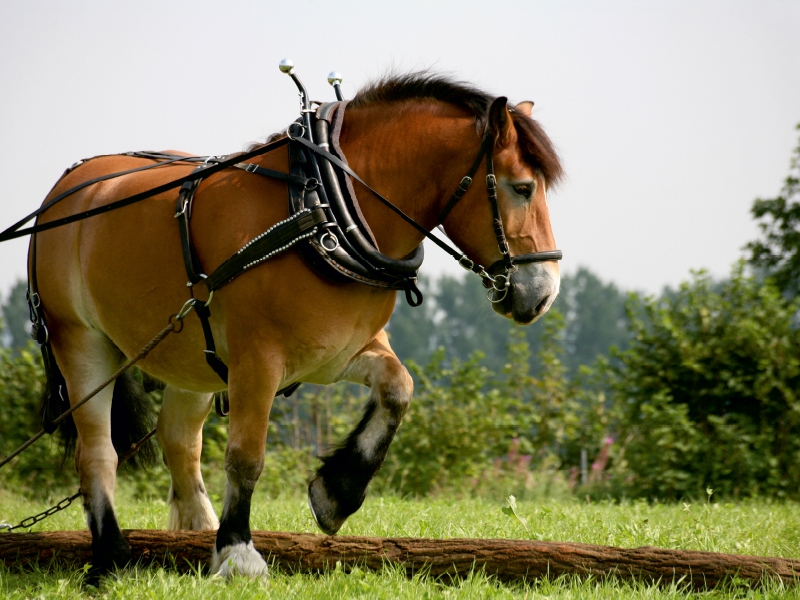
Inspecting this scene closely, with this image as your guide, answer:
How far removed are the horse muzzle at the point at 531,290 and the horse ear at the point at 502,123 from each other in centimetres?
54

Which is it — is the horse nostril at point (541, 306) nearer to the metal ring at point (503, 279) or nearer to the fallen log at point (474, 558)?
the metal ring at point (503, 279)

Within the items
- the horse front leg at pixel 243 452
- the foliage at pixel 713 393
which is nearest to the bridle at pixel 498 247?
the horse front leg at pixel 243 452

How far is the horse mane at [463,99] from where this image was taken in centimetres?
350

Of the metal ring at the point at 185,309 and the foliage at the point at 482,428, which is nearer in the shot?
the metal ring at the point at 185,309

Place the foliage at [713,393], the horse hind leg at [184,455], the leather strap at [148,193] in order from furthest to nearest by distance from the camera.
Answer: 1. the foliage at [713,393]
2. the horse hind leg at [184,455]
3. the leather strap at [148,193]

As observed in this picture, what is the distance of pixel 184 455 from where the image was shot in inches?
187

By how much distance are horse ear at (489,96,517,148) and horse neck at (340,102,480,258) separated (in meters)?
0.13

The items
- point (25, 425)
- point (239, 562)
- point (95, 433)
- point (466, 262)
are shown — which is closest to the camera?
point (239, 562)

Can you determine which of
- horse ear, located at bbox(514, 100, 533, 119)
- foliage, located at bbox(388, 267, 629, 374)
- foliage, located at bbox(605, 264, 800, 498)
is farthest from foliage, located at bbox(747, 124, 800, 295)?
foliage, located at bbox(388, 267, 629, 374)

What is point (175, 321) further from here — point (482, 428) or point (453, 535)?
point (482, 428)

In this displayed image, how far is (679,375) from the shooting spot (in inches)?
364

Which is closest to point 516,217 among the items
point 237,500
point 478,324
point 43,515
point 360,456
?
point 360,456

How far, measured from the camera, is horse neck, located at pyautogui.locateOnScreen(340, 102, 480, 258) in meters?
3.57

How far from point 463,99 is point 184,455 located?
2568mm
